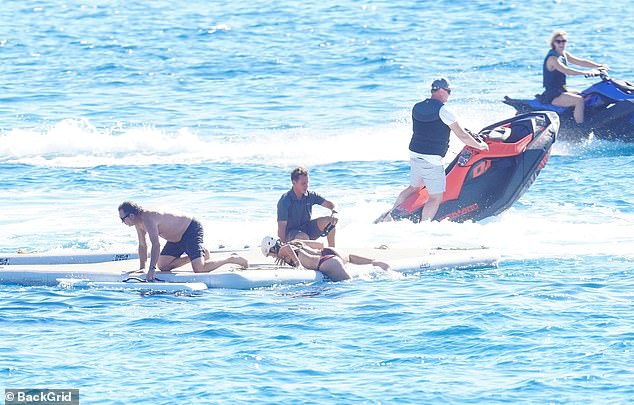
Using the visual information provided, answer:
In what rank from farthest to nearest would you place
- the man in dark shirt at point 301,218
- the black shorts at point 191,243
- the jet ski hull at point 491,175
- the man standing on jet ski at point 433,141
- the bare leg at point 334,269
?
the jet ski hull at point 491,175
the man standing on jet ski at point 433,141
the man in dark shirt at point 301,218
the black shorts at point 191,243
the bare leg at point 334,269

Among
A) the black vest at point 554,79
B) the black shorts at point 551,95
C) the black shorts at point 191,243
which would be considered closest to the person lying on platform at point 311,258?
the black shorts at point 191,243

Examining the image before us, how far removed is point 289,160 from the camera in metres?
22.2

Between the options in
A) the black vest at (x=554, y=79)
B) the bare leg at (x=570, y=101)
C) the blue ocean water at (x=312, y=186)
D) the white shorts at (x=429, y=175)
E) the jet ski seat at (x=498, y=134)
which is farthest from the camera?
the bare leg at (x=570, y=101)

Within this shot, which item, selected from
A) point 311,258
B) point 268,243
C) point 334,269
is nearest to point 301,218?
point 311,258

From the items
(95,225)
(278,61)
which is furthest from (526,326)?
(278,61)

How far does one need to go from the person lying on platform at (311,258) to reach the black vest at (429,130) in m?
1.99

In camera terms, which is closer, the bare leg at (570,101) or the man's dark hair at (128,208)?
→ the man's dark hair at (128,208)

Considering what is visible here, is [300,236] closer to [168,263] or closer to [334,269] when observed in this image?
[334,269]

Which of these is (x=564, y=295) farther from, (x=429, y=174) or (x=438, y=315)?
(x=429, y=174)

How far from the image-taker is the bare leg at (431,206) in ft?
51.9

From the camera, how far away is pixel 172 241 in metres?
13.9

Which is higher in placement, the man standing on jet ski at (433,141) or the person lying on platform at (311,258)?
the man standing on jet ski at (433,141)

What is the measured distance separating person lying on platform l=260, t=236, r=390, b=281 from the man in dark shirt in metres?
0.29

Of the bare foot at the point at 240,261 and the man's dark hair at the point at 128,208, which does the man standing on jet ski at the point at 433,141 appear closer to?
the bare foot at the point at 240,261
